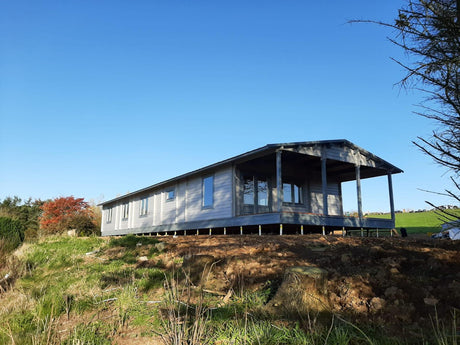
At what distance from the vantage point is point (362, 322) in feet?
11.2

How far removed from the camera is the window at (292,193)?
1734 centimetres

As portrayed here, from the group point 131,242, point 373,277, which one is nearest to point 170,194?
point 131,242

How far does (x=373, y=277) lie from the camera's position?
4258 mm

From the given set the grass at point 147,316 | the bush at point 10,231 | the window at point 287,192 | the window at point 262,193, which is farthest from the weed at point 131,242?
the window at point 287,192

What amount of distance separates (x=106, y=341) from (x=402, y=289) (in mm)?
3309

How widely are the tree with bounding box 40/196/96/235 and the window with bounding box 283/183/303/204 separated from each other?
1931cm

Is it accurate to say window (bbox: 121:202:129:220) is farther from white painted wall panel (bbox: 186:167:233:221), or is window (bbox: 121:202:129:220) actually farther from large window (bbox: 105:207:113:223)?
white painted wall panel (bbox: 186:167:233:221)

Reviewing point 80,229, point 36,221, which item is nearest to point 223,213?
point 80,229

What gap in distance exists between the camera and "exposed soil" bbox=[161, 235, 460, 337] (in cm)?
349

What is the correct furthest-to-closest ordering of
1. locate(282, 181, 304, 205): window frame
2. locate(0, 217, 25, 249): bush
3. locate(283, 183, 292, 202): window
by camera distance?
locate(282, 181, 304, 205): window frame → locate(283, 183, 292, 202): window → locate(0, 217, 25, 249): bush

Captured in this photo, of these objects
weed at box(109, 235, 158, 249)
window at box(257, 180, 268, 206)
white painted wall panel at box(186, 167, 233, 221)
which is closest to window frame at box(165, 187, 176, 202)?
white painted wall panel at box(186, 167, 233, 221)

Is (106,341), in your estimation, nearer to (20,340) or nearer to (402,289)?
(20,340)

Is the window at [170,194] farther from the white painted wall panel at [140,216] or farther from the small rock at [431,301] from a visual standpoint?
the small rock at [431,301]

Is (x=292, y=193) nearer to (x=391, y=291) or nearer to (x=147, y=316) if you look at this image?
(x=391, y=291)
